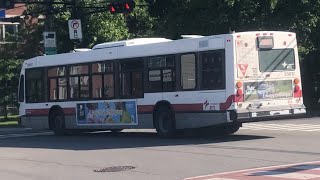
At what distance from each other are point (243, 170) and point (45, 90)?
46.9 feet

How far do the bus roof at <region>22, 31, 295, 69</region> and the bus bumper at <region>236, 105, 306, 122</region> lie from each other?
2015 millimetres

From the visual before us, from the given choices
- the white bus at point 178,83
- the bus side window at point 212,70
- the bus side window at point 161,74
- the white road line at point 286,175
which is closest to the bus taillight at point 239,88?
the white bus at point 178,83

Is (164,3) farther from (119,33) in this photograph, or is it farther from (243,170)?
(243,170)

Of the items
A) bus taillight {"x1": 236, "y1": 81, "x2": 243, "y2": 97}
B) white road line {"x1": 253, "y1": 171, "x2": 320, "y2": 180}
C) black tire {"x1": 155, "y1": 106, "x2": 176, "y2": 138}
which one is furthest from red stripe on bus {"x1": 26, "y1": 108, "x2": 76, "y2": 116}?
white road line {"x1": 253, "y1": 171, "x2": 320, "y2": 180}

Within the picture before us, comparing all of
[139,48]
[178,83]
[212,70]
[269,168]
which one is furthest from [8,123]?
[269,168]

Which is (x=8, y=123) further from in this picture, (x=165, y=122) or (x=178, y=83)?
(x=178, y=83)

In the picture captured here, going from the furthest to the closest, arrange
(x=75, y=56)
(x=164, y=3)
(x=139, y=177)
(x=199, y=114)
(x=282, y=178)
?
(x=164, y=3) < (x=75, y=56) < (x=199, y=114) < (x=139, y=177) < (x=282, y=178)

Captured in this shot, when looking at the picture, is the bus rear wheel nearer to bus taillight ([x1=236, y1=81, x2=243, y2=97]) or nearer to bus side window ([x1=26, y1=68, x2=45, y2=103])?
bus taillight ([x1=236, y1=81, x2=243, y2=97])

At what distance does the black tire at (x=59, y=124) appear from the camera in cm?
2381

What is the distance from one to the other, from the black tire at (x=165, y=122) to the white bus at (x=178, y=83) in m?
0.03

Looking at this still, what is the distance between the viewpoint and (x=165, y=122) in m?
19.5

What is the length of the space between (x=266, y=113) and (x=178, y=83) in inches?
116

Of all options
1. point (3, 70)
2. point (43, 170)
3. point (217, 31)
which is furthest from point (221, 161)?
point (3, 70)

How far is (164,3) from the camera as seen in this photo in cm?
3519
